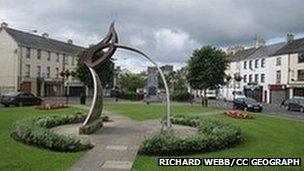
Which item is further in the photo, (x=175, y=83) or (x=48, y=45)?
(x=175, y=83)

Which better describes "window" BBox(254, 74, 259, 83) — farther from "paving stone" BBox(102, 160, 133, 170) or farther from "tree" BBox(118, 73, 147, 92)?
"paving stone" BBox(102, 160, 133, 170)

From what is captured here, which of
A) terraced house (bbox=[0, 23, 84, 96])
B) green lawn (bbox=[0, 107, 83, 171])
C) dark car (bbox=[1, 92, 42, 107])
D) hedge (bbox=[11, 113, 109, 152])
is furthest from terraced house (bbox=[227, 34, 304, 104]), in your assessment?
green lawn (bbox=[0, 107, 83, 171])

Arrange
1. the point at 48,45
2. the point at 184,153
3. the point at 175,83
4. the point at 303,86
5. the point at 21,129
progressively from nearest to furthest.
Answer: the point at 184,153 → the point at 21,129 → the point at 303,86 → the point at 48,45 → the point at 175,83

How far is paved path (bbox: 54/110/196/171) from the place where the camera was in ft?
45.2

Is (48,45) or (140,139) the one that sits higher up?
(48,45)

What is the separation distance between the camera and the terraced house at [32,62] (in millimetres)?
72812

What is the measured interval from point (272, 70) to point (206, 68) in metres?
26.8

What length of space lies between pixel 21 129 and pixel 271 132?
11079 mm

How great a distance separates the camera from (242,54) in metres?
96.1

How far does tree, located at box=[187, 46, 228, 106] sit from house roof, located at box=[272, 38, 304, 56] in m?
19.7

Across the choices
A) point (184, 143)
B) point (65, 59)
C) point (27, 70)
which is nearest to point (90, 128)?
point (184, 143)

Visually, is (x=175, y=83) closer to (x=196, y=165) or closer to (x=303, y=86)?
(x=303, y=86)

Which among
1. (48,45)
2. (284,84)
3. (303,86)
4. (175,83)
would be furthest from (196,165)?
(175,83)

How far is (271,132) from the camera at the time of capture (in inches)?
882
